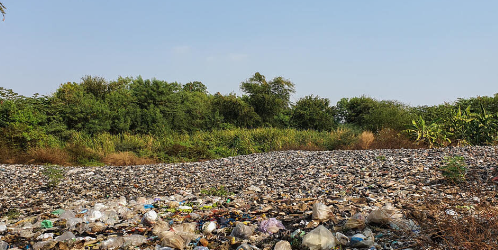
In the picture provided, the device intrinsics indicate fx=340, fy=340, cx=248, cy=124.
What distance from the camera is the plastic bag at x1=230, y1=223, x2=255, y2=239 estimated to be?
11.2 ft

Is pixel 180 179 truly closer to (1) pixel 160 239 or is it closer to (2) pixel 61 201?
(2) pixel 61 201

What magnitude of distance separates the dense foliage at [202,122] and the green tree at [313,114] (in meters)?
0.06

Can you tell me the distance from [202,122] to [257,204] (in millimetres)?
16666

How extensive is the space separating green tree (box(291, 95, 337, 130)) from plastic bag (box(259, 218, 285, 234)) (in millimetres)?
17738

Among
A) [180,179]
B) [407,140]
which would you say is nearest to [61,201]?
[180,179]

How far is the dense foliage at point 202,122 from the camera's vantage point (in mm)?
12109

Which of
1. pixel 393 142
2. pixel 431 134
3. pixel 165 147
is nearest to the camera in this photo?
pixel 431 134

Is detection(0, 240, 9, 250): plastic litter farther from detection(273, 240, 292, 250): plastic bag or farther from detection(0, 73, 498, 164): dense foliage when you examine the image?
detection(0, 73, 498, 164): dense foliage

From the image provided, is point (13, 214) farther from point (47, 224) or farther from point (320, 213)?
point (320, 213)

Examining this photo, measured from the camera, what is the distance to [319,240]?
296cm

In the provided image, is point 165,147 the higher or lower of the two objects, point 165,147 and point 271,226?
the higher

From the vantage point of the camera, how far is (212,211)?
445 centimetres

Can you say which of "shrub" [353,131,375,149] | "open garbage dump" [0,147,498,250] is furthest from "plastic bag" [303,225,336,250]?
"shrub" [353,131,375,149]

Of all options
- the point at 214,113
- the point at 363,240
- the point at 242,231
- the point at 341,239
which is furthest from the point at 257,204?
the point at 214,113
